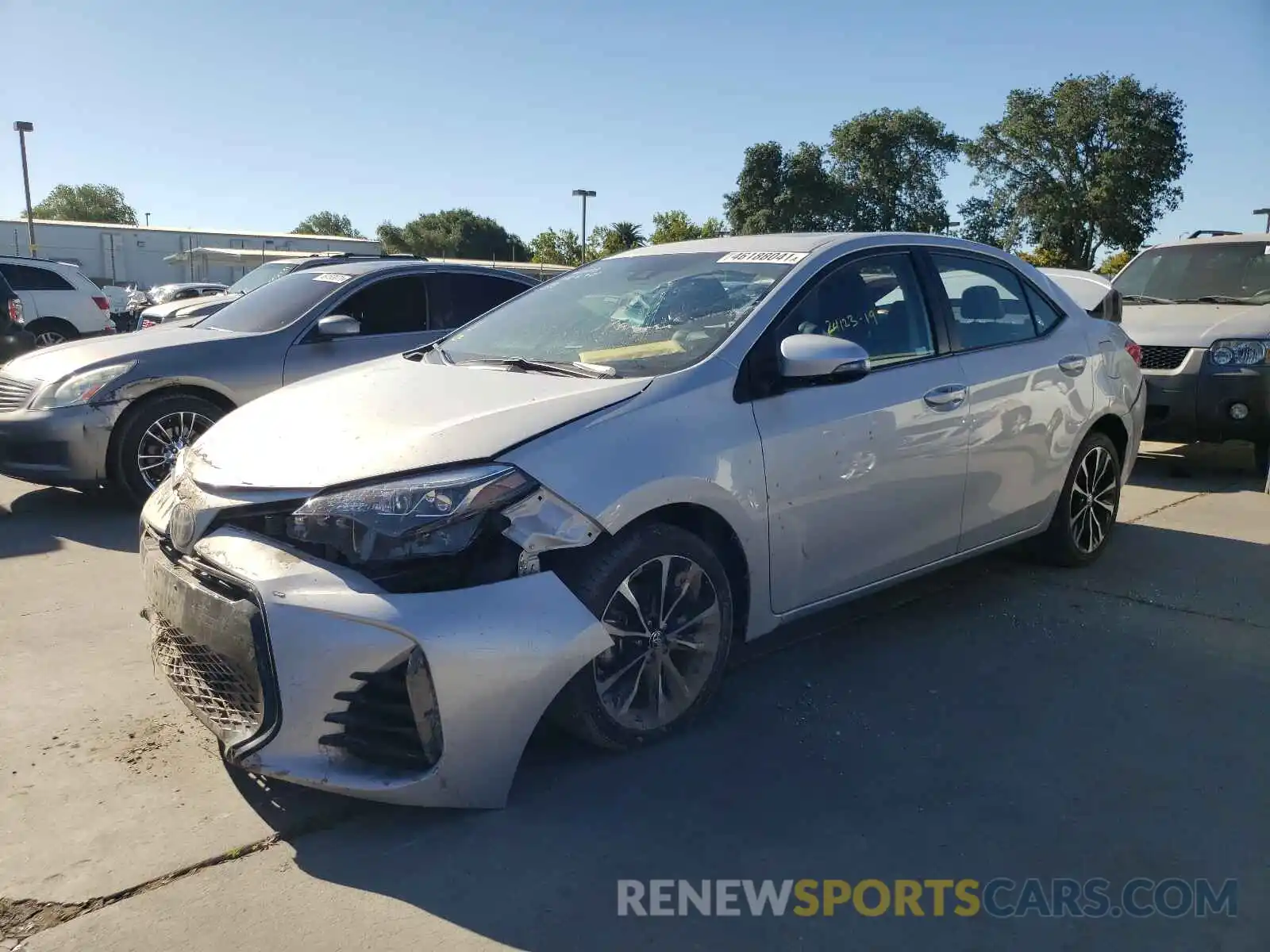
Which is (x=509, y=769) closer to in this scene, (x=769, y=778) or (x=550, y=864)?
(x=550, y=864)

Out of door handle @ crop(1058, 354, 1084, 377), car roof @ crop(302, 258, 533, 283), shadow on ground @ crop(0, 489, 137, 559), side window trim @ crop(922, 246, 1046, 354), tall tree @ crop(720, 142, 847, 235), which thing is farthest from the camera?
tall tree @ crop(720, 142, 847, 235)

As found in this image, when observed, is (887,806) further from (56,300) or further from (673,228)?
(673,228)

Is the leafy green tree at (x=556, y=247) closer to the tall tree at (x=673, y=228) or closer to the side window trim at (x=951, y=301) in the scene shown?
the tall tree at (x=673, y=228)

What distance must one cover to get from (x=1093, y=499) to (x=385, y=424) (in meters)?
3.75

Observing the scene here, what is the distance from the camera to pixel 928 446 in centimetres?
400

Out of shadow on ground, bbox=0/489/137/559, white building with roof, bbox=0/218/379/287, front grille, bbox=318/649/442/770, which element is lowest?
shadow on ground, bbox=0/489/137/559

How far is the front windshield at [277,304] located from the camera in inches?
271

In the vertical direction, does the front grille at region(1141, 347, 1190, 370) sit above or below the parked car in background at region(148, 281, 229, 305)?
below

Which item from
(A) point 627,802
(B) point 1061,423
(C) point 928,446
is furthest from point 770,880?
(B) point 1061,423

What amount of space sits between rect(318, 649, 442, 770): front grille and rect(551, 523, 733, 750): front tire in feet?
1.51

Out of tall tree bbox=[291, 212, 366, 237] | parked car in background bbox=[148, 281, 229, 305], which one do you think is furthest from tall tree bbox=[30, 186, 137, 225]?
parked car in background bbox=[148, 281, 229, 305]

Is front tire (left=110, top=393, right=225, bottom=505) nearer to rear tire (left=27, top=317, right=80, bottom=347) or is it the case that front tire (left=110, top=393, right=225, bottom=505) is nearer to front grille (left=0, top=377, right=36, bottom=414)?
front grille (left=0, top=377, right=36, bottom=414)

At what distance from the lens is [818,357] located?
341 cm

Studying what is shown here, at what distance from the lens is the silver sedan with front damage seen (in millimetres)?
2631
